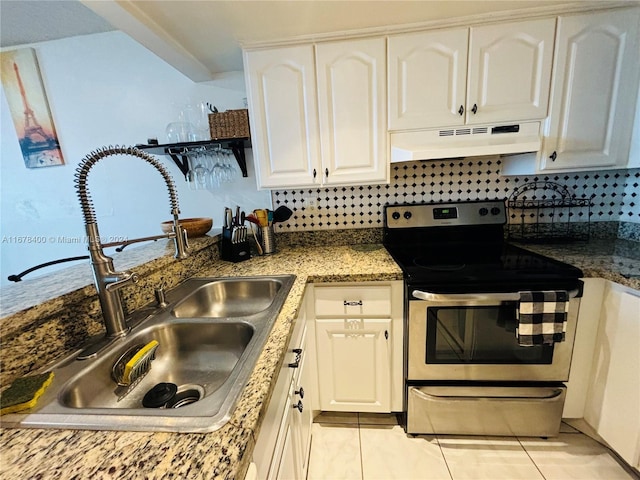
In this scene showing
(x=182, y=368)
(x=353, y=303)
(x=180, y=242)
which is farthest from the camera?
(x=353, y=303)

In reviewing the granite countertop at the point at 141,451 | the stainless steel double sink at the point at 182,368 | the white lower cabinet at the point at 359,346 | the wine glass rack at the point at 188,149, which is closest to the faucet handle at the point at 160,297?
the stainless steel double sink at the point at 182,368

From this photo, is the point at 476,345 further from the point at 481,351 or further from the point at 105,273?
the point at 105,273

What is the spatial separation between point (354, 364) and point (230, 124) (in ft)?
5.32

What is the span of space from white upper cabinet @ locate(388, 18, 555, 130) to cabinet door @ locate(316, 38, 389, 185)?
92 mm

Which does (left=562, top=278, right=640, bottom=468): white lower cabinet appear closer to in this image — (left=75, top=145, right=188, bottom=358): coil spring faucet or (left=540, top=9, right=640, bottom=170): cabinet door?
(left=540, top=9, right=640, bottom=170): cabinet door

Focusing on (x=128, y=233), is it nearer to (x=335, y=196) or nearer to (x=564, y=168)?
(x=335, y=196)

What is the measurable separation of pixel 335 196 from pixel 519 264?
45.2 inches

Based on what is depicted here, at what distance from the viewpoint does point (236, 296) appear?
4.52ft

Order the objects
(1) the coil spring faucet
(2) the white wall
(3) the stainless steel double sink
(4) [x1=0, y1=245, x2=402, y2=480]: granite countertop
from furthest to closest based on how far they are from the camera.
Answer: (2) the white wall → (1) the coil spring faucet → (3) the stainless steel double sink → (4) [x1=0, y1=245, x2=402, y2=480]: granite countertop

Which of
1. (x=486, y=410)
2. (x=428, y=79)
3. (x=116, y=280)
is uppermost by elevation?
(x=428, y=79)

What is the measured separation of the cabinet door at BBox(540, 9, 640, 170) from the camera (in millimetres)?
1336

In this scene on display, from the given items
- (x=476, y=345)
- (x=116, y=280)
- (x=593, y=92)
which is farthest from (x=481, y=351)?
(x=116, y=280)

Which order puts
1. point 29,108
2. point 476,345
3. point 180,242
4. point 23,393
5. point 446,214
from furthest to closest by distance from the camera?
1. point 29,108
2. point 446,214
3. point 476,345
4. point 180,242
5. point 23,393

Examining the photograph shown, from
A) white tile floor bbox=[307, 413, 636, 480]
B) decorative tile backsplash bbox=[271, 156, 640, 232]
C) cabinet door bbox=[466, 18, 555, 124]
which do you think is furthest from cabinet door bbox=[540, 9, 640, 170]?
white tile floor bbox=[307, 413, 636, 480]
